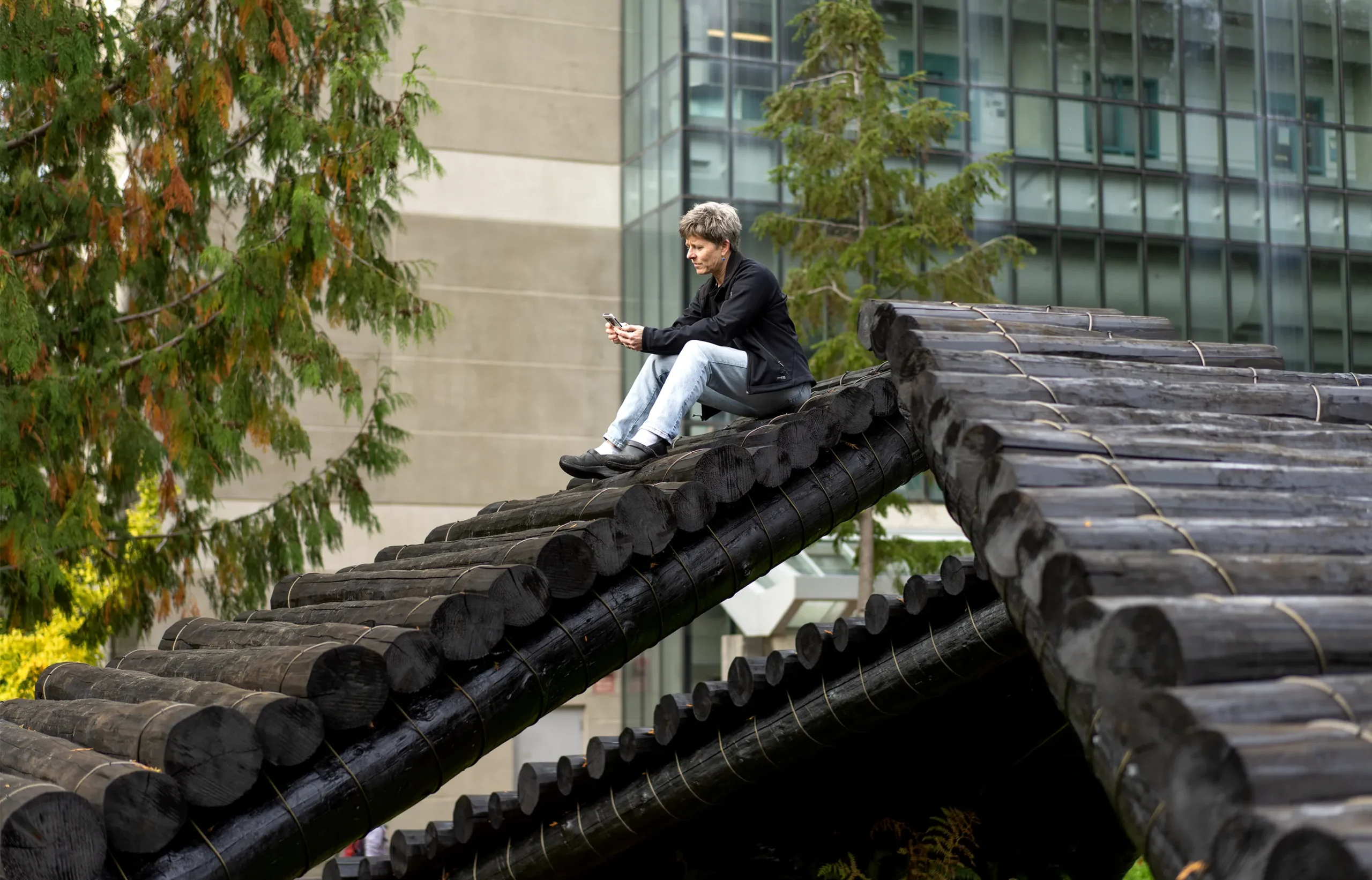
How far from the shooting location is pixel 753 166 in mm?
23000

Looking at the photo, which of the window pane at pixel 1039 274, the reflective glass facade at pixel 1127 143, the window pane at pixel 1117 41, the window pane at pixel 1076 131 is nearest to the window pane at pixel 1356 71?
the reflective glass facade at pixel 1127 143

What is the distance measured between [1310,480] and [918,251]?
12.1 metres

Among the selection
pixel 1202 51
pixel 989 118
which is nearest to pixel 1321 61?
pixel 1202 51

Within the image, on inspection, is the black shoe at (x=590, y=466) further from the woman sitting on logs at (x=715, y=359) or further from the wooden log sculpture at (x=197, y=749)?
the wooden log sculpture at (x=197, y=749)

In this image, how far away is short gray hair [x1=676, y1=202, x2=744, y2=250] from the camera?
6.97m

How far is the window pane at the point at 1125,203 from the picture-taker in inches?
925

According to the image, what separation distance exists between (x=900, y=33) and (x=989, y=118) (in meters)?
1.96

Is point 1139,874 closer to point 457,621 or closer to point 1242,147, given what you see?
point 457,621

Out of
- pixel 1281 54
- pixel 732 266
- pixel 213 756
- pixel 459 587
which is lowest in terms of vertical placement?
pixel 213 756

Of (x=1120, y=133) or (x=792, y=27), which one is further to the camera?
(x=1120, y=133)

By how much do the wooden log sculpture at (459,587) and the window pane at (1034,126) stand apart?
18.5 m

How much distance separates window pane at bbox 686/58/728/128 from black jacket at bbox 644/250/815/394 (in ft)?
53.8

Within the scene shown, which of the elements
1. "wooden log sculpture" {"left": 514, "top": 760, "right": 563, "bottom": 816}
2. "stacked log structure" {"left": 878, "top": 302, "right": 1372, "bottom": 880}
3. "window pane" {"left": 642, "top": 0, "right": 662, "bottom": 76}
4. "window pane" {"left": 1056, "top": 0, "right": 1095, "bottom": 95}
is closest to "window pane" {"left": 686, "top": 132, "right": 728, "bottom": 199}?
"window pane" {"left": 642, "top": 0, "right": 662, "bottom": 76}

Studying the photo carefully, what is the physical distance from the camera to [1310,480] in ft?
12.8
